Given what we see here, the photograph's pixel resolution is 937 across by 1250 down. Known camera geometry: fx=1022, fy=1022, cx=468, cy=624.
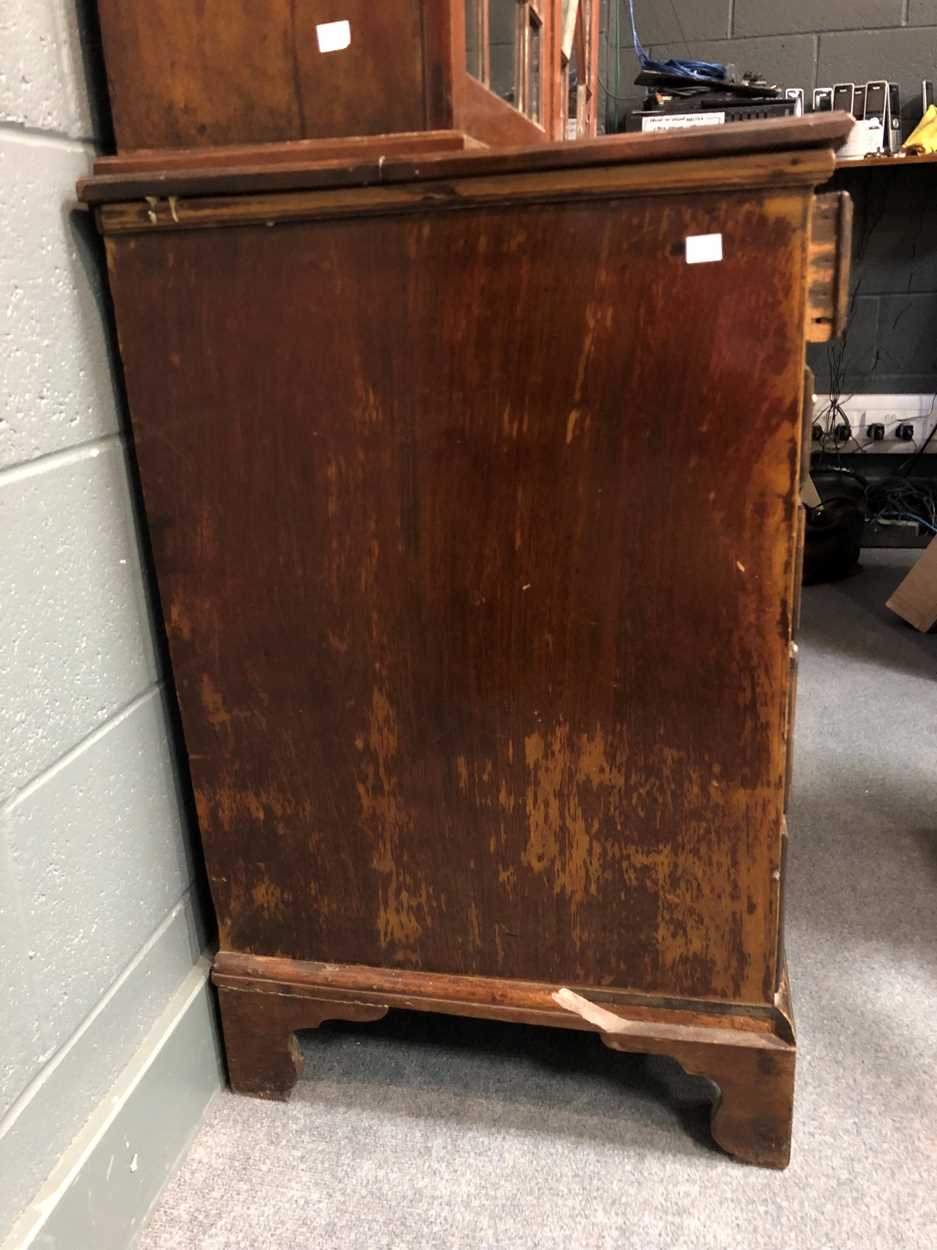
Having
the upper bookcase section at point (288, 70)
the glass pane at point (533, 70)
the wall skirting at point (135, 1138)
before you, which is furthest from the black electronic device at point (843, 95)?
the wall skirting at point (135, 1138)

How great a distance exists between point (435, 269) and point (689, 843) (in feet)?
1.89

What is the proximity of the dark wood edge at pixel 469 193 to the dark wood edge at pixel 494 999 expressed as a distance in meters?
0.76

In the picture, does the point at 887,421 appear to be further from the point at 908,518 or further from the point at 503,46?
the point at 503,46

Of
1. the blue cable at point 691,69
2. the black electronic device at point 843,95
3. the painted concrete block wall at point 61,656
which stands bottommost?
the painted concrete block wall at point 61,656

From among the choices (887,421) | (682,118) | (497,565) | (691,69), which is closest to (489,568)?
(497,565)

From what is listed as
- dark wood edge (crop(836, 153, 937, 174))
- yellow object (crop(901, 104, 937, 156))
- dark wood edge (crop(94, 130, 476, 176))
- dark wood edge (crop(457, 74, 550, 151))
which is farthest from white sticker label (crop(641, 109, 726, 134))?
dark wood edge (crop(94, 130, 476, 176))

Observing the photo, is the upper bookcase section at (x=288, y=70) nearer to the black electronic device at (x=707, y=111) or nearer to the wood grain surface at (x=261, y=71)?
the wood grain surface at (x=261, y=71)

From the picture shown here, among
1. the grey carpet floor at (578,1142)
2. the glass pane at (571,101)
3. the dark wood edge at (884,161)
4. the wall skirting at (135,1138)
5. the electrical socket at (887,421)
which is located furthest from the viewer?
the electrical socket at (887,421)

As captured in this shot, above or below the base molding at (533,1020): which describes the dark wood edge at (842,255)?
above

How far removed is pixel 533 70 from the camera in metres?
1.25

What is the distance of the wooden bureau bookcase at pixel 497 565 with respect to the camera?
824mm

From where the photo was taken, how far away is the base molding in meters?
1.02

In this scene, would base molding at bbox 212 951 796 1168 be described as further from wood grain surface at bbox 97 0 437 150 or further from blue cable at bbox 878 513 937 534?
blue cable at bbox 878 513 937 534

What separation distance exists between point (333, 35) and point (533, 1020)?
0.95 metres
